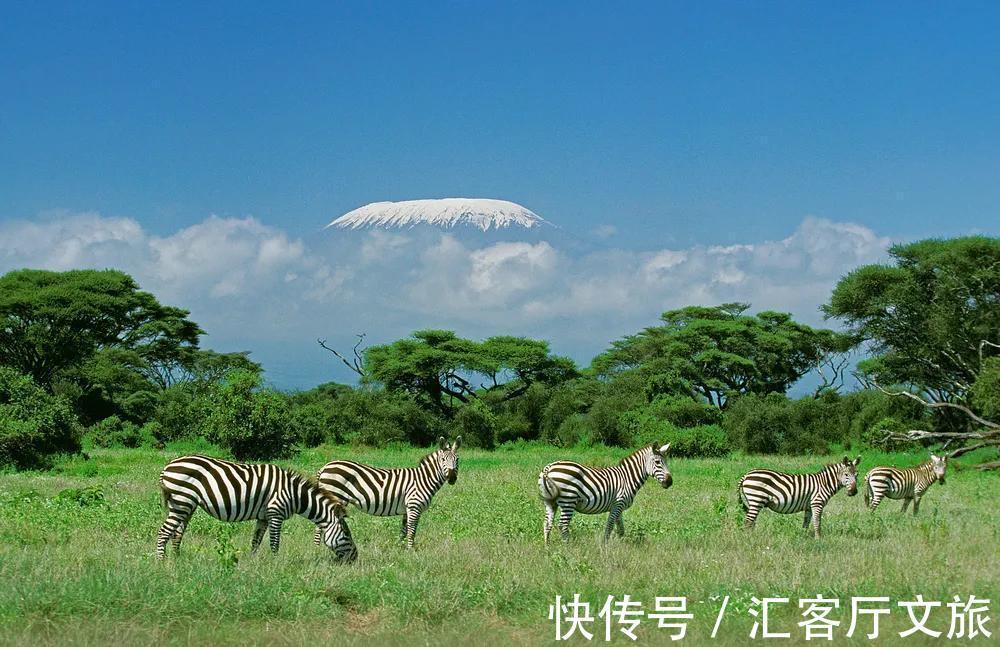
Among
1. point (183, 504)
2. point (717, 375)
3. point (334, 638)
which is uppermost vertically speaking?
point (717, 375)

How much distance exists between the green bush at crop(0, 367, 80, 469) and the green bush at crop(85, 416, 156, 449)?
10577 mm

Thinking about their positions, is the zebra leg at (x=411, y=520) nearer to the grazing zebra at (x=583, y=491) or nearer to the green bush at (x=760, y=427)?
the grazing zebra at (x=583, y=491)

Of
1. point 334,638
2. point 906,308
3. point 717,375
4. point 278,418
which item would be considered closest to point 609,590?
point 334,638

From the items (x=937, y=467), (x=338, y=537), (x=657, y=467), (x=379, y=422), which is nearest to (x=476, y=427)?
(x=379, y=422)

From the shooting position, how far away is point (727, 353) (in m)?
48.8

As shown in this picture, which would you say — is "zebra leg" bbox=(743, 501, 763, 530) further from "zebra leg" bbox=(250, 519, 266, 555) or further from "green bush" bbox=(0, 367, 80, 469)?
"green bush" bbox=(0, 367, 80, 469)

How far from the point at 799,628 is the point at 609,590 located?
6.31 feet

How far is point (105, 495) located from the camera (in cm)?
1828

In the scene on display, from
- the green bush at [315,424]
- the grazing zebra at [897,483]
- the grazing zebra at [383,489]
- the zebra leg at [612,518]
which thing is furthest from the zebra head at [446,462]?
the green bush at [315,424]

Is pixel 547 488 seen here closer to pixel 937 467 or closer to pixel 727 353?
pixel 937 467

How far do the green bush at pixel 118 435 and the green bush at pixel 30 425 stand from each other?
416 inches

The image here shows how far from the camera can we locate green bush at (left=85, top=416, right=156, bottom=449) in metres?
38.1

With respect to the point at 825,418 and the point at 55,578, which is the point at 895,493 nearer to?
the point at 55,578

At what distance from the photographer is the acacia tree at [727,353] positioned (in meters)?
47.6
